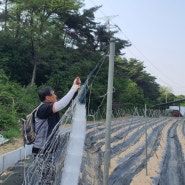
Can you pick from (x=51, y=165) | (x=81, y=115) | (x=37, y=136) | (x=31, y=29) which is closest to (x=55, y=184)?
(x=51, y=165)

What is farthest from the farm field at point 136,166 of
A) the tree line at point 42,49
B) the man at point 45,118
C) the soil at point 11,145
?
the tree line at point 42,49

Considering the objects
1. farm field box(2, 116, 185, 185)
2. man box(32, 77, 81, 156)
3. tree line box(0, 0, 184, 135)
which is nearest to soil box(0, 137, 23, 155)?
farm field box(2, 116, 185, 185)

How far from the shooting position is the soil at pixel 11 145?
6.76 meters

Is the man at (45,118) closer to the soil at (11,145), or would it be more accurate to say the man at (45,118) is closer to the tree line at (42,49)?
the soil at (11,145)

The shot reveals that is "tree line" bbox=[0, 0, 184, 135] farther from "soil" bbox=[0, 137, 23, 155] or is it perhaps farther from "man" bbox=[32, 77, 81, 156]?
"man" bbox=[32, 77, 81, 156]

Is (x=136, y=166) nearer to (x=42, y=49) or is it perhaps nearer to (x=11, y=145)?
(x=11, y=145)

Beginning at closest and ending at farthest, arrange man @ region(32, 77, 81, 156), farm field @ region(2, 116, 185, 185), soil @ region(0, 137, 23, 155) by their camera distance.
→ man @ region(32, 77, 81, 156) < farm field @ region(2, 116, 185, 185) < soil @ region(0, 137, 23, 155)

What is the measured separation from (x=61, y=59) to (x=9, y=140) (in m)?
10.7

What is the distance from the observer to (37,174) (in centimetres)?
291

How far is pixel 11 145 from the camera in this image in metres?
7.36

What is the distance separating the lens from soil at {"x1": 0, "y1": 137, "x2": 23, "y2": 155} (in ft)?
22.2

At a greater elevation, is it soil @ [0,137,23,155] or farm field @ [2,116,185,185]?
soil @ [0,137,23,155]

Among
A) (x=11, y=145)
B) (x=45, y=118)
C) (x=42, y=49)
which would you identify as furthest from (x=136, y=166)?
(x=42, y=49)

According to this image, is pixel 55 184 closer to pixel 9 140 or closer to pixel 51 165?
pixel 51 165
